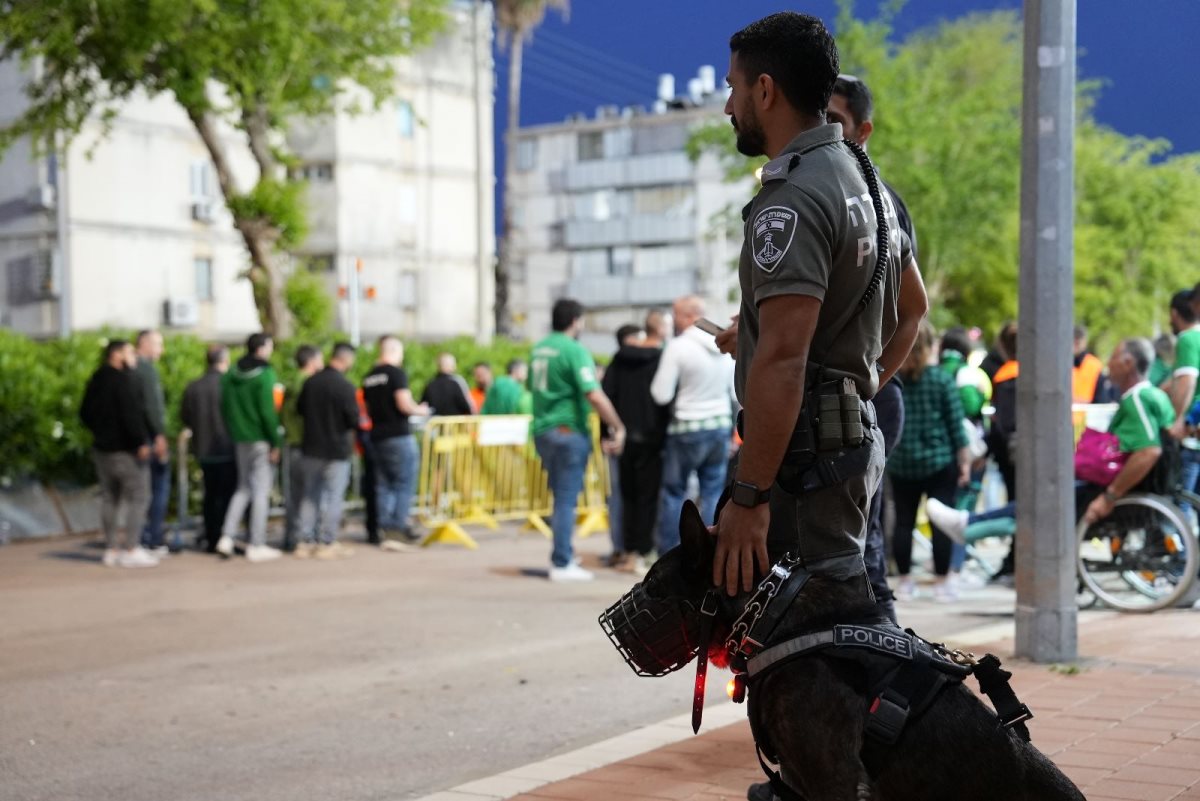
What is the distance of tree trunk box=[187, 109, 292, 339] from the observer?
24859 millimetres

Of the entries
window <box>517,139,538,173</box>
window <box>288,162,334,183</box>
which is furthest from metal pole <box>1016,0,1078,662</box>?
window <box>517,139,538,173</box>

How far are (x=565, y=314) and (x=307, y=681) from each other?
5493mm

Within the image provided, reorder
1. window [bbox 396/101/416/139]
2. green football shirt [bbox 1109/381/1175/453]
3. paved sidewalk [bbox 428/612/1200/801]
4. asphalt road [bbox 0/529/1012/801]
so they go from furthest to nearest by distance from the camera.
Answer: window [bbox 396/101/416/139], green football shirt [bbox 1109/381/1175/453], asphalt road [bbox 0/529/1012/801], paved sidewalk [bbox 428/612/1200/801]

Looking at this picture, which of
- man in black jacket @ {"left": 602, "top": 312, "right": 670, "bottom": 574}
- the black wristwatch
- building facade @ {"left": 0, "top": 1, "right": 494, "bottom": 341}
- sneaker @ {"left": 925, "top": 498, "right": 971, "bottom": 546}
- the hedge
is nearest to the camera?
the black wristwatch

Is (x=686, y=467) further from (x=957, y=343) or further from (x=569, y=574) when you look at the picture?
(x=957, y=343)

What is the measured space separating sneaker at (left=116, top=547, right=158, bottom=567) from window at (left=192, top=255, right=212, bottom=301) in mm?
36888

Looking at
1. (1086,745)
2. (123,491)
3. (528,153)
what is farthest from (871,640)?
(528,153)

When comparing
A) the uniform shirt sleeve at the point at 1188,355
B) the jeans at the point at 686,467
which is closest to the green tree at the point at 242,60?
the jeans at the point at 686,467

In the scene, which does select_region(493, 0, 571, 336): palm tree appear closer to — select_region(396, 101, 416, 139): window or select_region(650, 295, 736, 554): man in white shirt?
select_region(396, 101, 416, 139): window

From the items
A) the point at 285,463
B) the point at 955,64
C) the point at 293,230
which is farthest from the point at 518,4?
the point at 285,463

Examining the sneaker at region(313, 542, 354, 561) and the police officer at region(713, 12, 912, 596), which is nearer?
the police officer at region(713, 12, 912, 596)

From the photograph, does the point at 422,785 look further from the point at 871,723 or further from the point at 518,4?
the point at 518,4

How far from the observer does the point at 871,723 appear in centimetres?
329

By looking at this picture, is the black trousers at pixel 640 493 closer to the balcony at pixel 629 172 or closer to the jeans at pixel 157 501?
the jeans at pixel 157 501
